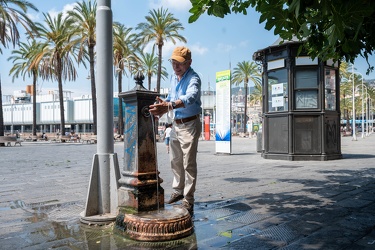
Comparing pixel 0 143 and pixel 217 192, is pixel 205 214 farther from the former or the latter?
pixel 0 143

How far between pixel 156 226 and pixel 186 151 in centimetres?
100

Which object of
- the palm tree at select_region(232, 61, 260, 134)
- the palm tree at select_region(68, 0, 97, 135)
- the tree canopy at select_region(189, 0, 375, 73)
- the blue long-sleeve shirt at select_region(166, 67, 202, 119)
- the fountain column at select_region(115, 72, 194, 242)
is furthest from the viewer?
the palm tree at select_region(232, 61, 260, 134)

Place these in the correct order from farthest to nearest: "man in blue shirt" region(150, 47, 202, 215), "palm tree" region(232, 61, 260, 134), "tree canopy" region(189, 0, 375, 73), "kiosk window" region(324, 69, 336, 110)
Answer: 1. "palm tree" region(232, 61, 260, 134)
2. "kiosk window" region(324, 69, 336, 110)
3. "man in blue shirt" region(150, 47, 202, 215)
4. "tree canopy" region(189, 0, 375, 73)

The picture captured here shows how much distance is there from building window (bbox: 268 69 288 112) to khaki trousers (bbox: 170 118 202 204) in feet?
27.0

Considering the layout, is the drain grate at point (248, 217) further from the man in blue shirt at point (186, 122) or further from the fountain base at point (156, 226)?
the fountain base at point (156, 226)

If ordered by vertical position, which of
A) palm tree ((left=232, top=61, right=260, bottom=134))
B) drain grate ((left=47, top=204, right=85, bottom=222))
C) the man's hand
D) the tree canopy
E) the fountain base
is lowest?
drain grate ((left=47, top=204, right=85, bottom=222))

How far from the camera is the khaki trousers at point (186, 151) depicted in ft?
13.2

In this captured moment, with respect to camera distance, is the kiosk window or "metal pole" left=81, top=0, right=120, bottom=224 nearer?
"metal pole" left=81, top=0, right=120, bottom=224

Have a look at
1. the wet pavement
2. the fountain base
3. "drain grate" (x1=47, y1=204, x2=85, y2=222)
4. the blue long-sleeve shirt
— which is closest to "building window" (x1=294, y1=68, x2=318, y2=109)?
the wet pavement

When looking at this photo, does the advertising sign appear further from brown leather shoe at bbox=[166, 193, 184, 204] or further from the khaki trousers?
the khaki trousers

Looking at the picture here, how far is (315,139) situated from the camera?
37.2 ft

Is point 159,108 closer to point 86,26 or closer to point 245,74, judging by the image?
point 86,26

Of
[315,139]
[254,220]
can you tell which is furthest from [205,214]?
[315,139]

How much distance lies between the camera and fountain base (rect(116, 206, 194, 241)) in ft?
10.9
